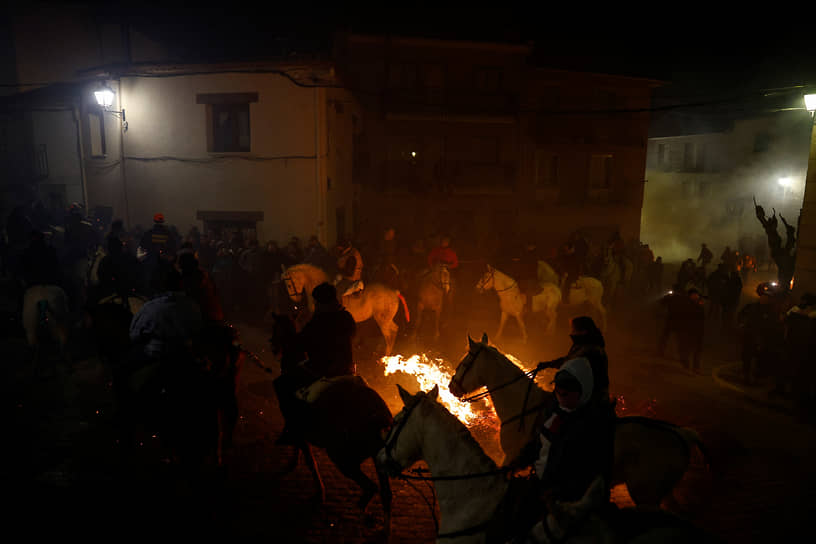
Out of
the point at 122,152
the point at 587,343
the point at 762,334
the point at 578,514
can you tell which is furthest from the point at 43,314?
the point at 762,334

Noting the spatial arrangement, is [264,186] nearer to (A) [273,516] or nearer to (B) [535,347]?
(B) [535,347]

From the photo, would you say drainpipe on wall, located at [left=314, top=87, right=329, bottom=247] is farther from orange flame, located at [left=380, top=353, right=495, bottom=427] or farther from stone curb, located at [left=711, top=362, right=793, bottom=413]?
stone curb, located at [left=711, top=362, right=793, bottom=413]

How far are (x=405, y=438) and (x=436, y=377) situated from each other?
5448 millimetres

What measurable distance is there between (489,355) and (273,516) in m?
3.17

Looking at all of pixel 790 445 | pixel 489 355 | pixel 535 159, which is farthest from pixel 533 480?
pixel 535 159

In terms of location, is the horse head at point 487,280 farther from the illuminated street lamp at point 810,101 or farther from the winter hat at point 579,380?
the winter hat at point 579,380

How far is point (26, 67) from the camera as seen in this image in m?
24.4

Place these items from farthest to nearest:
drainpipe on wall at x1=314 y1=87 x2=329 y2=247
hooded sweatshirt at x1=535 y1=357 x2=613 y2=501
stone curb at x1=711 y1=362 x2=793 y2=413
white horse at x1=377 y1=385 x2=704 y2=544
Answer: drainpipe on wall at x1=314 y1=87 x2=329 y2=247
stone curb at x1=711 y1=362 x2=793 y2=413
white horse at x1=377 y1=385 x2=704 y2=544
hooded sweatshirt at x1=535 y1=357 x2=613 y2=501

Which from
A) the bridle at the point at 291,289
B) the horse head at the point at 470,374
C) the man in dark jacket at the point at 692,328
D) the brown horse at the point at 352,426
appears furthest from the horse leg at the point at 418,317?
the brown horse at the point at 352,426

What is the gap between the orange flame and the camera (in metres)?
8.24

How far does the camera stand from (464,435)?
392 centimetres

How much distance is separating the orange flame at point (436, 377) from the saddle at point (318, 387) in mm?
2300

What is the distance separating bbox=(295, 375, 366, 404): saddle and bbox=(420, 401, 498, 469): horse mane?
1.93 m

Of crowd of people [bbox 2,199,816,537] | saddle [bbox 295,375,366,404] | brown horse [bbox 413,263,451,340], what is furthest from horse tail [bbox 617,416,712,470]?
brown horse [bbox 413,263,451,340]
